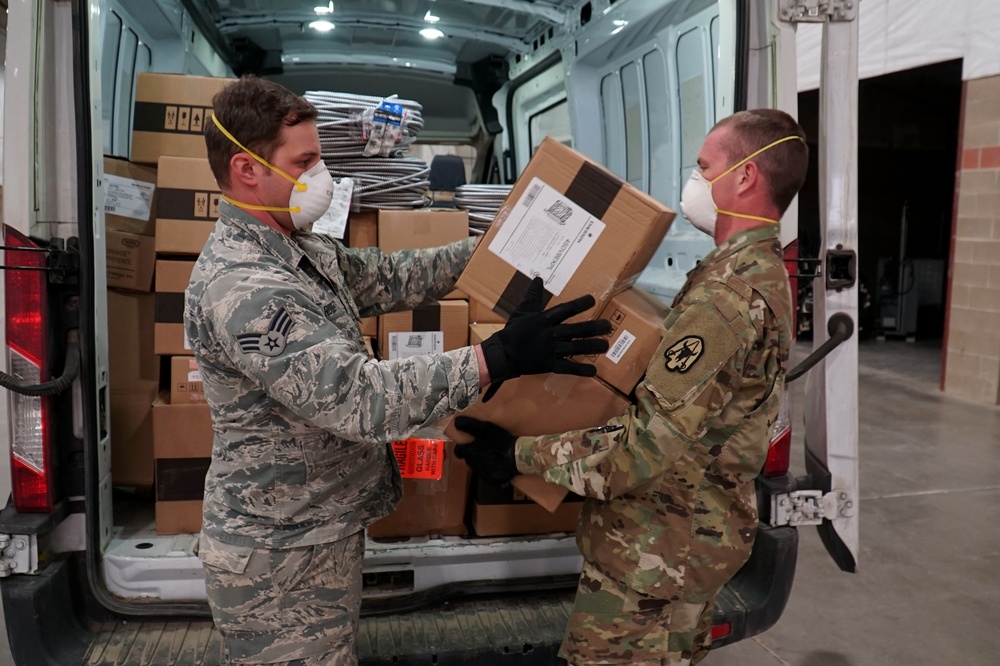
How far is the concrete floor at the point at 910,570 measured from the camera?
9.83 ft

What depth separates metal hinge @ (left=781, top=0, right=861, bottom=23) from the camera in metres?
2.05

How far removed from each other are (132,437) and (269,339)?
145 cm

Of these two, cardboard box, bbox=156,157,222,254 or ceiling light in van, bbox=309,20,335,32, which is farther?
ceiling light in van, bbox=309,20,335,32

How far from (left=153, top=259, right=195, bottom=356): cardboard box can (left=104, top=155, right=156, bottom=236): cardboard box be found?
33cm

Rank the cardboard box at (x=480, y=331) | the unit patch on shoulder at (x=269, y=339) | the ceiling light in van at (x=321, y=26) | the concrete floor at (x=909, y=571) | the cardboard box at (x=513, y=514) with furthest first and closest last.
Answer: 1. the ceiling light in van at (x=321, y=26)
2. the concrete floor at (x=909, y=571)
3. the cardboard box at (x=480, y=331)
4. the cardboard box at (x=513, y=514)
5. the unit patch on shoulder at (x=269, y=339)

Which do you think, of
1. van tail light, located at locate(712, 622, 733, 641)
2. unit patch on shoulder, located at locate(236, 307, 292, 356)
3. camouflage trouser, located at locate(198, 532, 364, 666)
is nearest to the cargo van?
van tail light, located at locate(712, 622, 733, 641)

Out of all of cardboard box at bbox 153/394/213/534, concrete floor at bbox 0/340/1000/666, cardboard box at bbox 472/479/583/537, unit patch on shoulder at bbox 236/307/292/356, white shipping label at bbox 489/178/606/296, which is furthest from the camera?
concrete floor at bbox 0/340/1000/666

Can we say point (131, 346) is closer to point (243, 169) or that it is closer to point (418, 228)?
point (418, 228)

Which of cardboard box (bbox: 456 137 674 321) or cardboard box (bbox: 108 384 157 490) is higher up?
cardboard box (bbox: 456 137 674 321)

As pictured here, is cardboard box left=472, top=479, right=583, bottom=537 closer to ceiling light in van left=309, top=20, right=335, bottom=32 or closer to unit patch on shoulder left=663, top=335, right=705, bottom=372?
unit patch on shoulder left=663, top=335, right=705, bottom=372

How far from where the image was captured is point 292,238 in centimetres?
171

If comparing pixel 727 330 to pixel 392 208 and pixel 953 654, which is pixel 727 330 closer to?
pixel 392 208

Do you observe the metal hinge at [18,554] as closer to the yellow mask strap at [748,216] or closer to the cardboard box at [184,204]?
the cardboard box at [184,204]

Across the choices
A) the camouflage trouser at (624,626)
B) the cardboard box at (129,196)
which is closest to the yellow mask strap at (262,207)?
the camouflage trouser at (624,626)
